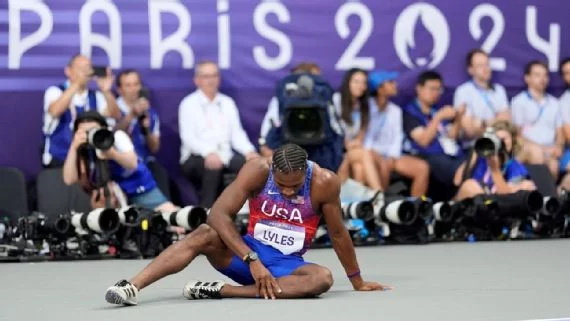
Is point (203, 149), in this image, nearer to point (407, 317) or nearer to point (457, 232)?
point (457, 232)

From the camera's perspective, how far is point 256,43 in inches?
619

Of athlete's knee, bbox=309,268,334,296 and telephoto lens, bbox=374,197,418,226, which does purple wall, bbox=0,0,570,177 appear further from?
athlete's knee, bbox=309,268,334,296

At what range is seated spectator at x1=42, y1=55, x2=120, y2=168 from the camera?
557 inches

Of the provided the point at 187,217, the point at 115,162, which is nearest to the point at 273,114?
the point at 115,162

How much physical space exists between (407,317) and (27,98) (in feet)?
26.8

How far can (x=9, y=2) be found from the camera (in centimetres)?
1466

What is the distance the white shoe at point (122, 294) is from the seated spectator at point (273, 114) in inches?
260

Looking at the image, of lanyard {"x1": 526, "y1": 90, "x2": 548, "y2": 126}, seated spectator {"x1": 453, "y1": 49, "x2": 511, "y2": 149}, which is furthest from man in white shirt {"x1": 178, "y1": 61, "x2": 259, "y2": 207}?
lanyard {"x1": 526, "y1": 90, "x2": 548, "y2": 126}

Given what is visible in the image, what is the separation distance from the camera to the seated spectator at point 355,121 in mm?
15047

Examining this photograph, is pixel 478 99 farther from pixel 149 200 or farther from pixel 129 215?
pixel 129 215

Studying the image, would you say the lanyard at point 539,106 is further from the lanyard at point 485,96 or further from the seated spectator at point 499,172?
the seated spectator at point 499,172

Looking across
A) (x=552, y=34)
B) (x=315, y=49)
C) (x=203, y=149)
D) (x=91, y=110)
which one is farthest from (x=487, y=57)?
(x=91, y=110)

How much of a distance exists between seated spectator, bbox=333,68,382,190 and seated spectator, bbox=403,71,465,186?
74cm

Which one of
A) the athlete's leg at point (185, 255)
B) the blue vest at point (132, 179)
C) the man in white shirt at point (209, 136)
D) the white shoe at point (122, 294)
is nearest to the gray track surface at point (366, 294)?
the white shoe at point (122, 294)
